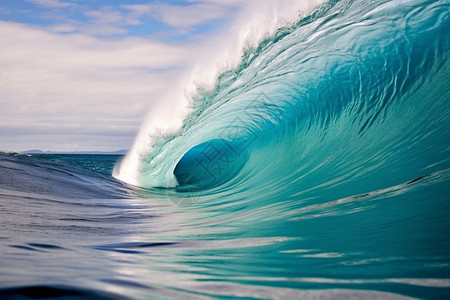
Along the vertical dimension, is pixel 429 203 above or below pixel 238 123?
below

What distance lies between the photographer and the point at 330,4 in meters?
6.02

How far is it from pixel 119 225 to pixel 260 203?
1.63 m

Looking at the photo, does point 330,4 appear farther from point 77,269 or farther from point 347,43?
point 77,269

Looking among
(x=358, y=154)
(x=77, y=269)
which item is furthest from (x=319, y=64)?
(x=77, y=269)

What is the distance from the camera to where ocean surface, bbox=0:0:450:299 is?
1.95m

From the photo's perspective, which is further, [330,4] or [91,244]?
[330,4]

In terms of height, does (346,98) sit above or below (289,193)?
above

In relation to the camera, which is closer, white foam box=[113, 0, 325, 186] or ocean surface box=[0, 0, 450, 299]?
ocean surface box=[0, 0, 450, 299]

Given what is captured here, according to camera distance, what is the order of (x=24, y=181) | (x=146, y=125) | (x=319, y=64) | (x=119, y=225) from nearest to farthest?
1. (x=119, y=225)
2. (x=319, y=64)
3. (x=24, y=181)
4. (x=146, y=125)

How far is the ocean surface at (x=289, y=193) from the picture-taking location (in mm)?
1949

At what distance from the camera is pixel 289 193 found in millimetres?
5113

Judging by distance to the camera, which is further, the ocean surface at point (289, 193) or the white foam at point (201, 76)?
the white foam at point (201, 76)

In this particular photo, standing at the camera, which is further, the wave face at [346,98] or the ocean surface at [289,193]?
the wave face at [346,98]

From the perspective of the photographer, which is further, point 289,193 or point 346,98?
point 346,98
